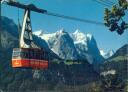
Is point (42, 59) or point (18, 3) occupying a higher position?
point (18, 3)

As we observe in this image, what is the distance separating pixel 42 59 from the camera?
139250 mm

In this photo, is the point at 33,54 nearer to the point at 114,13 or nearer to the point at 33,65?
the point at 33,65

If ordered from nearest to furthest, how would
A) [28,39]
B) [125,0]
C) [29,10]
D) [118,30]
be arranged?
[125,0] < [118,30] < [29,10] < [28,39]

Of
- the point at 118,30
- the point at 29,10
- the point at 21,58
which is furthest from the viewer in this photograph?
the point at 29,10

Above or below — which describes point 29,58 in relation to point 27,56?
below

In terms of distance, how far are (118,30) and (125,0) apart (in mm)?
7877

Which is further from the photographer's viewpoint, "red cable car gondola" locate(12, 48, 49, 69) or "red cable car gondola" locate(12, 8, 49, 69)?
"red cable car gondola" locate(12, 8, 49, 69)

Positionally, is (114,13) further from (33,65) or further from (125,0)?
(33,65)

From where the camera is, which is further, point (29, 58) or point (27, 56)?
point (29, 58)

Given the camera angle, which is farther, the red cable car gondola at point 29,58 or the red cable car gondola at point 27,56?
the red cable car gondola at point 27,56

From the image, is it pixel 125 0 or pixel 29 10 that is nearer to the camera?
pixel 125 0

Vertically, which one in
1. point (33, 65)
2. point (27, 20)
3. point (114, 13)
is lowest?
point (33, 65)

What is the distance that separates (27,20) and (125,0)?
72.0 meters

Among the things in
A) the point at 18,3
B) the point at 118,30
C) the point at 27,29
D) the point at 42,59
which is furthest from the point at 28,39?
the point at 118,30
